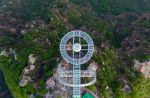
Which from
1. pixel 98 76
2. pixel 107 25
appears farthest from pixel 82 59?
pixel 107 25

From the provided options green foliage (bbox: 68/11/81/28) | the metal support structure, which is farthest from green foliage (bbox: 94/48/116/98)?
green foliage (bbox: 68/11/81/28)

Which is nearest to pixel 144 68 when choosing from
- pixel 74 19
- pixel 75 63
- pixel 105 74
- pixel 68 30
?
pixel 105 74

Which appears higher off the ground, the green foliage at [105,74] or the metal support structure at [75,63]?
the metal support structure at [75,63]

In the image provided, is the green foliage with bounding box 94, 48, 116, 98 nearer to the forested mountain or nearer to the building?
the forested mountain

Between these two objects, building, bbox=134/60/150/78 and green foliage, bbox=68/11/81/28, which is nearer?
building, bbox=134/60/150/78

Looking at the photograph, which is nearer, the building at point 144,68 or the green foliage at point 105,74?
the green foliage at point 105,74

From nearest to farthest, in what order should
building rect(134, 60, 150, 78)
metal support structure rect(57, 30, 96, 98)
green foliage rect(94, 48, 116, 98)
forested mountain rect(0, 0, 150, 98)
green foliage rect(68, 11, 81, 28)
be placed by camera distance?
1. metal support structure rect(57, 30, 96, 98)
2. green foliage rect(94, 48, 116, 98)
3. forested mountain rect(0, 0, 150, 98)
4. building rect(134, 60, 150, 78)
5. green foliage rect(68, 11, 81, 28)

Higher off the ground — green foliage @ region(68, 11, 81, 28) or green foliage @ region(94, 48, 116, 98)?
green foliage @ region(68, 11, 81, 28)

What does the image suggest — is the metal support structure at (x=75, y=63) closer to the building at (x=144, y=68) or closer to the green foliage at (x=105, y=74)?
the green foliage at (x=105, y=74)

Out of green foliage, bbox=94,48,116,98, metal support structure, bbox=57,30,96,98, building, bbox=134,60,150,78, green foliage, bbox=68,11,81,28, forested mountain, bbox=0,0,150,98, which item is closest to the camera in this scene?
metal support structure, bbox=57,30,96,98

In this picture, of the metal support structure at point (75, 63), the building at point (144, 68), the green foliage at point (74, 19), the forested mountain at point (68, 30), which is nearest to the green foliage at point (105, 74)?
the forested mountain at point (68, 30)
